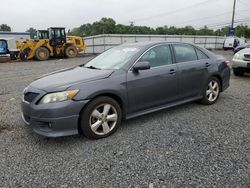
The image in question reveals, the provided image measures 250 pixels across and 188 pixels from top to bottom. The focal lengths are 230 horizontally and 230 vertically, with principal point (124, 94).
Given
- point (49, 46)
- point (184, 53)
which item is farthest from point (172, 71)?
point (49, 46)

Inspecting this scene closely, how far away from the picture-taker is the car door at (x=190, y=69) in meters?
4.51

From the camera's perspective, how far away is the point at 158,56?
4293mm

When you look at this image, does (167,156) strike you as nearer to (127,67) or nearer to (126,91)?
(126,91)

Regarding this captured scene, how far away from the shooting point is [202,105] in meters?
5.12

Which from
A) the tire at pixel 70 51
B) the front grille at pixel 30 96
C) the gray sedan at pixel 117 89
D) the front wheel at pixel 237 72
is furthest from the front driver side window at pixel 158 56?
the tire at pixel 70 51

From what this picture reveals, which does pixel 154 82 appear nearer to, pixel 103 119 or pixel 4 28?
pixel 103 119

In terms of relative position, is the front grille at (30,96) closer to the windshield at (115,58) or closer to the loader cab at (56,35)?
the windshield at (115,58)

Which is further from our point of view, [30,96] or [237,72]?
[237,72]

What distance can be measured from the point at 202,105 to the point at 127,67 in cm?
223

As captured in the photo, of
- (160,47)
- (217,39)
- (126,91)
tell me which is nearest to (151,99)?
(126,91)

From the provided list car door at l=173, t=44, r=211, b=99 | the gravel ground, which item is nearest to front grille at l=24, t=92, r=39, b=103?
the gravel ground

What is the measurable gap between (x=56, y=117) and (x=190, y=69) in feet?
9.15

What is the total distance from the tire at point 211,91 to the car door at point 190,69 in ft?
0.72

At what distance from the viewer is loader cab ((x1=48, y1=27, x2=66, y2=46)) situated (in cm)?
1930
